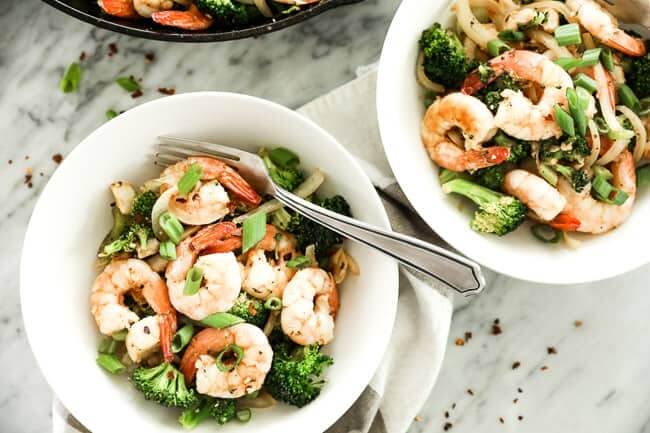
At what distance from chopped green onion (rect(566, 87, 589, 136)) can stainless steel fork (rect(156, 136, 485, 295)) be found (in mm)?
468

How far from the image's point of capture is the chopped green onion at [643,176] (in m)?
2.17

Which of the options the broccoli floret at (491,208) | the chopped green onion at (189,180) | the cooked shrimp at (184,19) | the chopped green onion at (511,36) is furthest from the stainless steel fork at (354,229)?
the chopped green onion at (511,36)

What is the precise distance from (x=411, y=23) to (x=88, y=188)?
985mm

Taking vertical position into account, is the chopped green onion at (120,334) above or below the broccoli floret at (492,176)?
below

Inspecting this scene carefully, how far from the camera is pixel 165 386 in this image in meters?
2.03

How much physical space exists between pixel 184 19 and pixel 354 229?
2.54 feet

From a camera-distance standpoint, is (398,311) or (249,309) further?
(398,311)

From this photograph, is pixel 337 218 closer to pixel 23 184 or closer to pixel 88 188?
pixel 88 188

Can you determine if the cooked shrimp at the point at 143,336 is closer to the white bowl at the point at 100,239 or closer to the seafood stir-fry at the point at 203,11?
the white bowl at the point at 100,239

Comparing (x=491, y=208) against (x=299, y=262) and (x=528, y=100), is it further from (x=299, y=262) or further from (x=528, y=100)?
(x=299, y=262)

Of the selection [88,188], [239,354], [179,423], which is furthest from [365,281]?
[88,188]

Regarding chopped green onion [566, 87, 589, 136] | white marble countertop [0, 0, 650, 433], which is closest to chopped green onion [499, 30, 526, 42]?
chopped green onion [566, 87, 589, 136]

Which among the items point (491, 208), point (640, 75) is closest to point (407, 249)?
point (491, 208)

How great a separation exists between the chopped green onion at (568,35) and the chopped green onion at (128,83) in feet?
4.21
